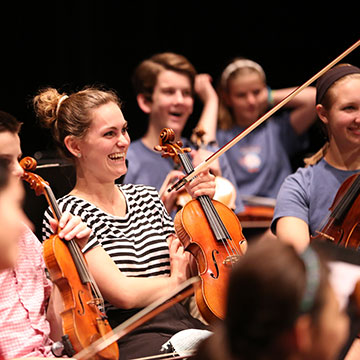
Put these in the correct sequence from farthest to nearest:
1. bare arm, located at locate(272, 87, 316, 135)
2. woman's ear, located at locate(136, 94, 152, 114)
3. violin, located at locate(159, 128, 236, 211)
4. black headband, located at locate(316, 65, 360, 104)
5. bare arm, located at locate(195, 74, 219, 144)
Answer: bare arm, located at locate(272, 87, 316, 135) < bare arm, located at locate(195, 74, 219, 144) < woman's ear, located at locate(136, 94, 152, 114) < violin, located at locate(159, 128, 236, 211) < black headband, located at locate(316, 65, 360, 104)

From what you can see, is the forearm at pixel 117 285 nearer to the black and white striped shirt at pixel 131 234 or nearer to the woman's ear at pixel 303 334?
the black and white striped shirt at pixel 131 234

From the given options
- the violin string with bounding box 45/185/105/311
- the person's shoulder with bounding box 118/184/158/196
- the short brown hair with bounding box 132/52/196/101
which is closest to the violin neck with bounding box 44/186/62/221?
the violin string with bounding box 45/185/105/311

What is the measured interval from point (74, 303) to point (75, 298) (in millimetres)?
15

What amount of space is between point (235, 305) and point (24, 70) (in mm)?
2450

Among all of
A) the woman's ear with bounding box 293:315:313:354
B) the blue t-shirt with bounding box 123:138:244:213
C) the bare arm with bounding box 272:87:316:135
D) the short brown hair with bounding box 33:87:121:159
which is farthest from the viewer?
the bare arm with bounding box 272:87:316:135

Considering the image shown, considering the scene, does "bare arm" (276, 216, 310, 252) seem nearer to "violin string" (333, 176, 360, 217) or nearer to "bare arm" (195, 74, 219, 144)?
"violin string" (333, 176, 360, 217)

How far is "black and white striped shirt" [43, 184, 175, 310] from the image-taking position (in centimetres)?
186

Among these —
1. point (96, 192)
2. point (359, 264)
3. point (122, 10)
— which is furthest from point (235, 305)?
point (122, 10)

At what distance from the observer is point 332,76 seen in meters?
2.09

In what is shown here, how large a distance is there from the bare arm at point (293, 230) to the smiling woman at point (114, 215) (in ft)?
0.88

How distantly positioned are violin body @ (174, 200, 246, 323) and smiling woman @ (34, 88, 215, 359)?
0.34ft

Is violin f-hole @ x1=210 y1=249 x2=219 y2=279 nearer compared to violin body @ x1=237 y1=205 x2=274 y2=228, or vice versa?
violin f-hole @ x1=210 y1=249 x2=219 y2=279

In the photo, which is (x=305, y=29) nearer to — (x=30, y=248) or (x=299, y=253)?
(x=30, y=248)

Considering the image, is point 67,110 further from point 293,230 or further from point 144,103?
point 144,103
